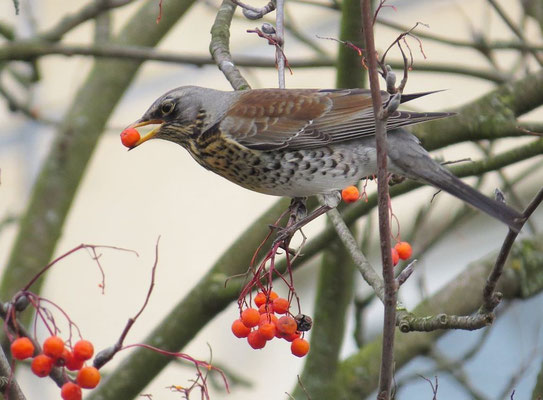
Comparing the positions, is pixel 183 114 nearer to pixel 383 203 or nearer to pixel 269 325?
pixel 269 325

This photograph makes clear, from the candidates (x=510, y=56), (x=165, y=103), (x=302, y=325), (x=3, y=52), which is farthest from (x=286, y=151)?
(x=510, y=56)

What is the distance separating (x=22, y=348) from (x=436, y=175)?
138cm

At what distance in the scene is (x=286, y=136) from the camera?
9.78ft

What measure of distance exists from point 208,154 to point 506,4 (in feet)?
16.8

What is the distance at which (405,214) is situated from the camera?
23.1ft

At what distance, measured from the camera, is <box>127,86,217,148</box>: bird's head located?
308 centimetres

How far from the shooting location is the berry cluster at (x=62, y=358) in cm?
175

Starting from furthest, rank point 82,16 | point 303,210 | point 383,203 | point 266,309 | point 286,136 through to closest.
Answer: point 82,16
point 286,136
point 303,210
point 266,309
point 383,203

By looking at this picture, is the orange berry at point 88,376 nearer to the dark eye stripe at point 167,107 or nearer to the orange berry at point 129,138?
the orange berry at point 129,138

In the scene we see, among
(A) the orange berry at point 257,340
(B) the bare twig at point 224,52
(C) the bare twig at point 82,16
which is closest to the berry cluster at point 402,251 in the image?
(A) the orange berry at point 257,340

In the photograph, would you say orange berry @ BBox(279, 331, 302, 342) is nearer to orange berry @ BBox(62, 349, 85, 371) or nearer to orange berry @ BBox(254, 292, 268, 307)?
orange berry @ BBox(254, 292, 268, 307)

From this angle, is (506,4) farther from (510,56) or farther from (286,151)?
(286,151)

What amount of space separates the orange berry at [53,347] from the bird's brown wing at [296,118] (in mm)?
1325

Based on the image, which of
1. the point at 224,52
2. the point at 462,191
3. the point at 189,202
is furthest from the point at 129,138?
the point at 189,202
